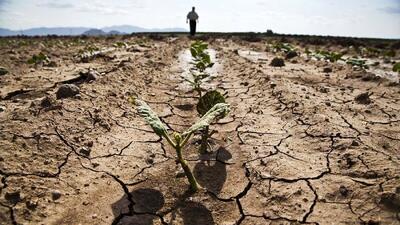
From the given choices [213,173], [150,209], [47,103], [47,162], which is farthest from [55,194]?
[47,103]

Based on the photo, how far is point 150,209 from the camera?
2588 millimetres

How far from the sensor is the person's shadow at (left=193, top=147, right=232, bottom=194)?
9.46ft

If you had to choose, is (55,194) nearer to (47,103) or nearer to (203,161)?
(203,161)

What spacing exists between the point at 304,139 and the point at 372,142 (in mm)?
616

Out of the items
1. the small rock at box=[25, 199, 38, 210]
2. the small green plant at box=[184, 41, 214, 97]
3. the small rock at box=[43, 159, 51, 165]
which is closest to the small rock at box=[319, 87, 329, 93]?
the small green plant at box=[184, 41, 214, 97]

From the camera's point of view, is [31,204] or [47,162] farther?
[47,162]

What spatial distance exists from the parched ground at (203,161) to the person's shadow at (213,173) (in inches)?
0.6

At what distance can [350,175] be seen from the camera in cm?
281

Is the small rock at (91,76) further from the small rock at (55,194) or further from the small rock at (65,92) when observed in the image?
the small rock at (55,194)

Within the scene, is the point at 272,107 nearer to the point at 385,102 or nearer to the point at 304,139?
the point at 304,139

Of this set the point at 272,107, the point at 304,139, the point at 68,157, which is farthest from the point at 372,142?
the point at 68,157

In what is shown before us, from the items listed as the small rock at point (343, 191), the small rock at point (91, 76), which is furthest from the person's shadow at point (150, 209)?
the small rock at point (91, 76)

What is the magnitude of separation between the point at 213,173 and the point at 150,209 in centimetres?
70

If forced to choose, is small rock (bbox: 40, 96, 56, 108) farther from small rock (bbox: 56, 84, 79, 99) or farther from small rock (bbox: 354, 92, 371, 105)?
small rock (bbox: 354, 92, 371, 105)
